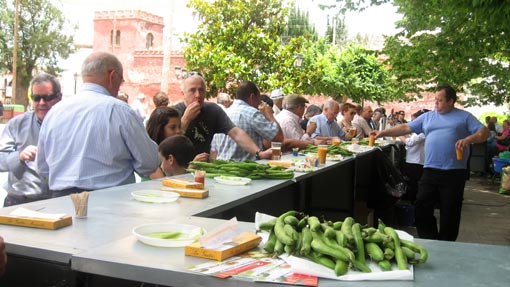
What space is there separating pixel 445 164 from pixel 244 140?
8.57 ft

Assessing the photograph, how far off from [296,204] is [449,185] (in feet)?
7.76

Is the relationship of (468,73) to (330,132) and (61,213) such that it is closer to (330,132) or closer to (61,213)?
(330,132)

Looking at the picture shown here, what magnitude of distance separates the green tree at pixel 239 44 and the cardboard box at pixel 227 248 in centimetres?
1867

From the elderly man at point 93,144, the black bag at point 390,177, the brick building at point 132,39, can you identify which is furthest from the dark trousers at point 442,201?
the brick building at point 132,39

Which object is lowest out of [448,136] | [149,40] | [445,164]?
[445,164]

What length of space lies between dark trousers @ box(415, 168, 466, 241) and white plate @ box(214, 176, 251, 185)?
3517 millimetres

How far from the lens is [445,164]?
698cm

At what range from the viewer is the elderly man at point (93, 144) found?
3.63m

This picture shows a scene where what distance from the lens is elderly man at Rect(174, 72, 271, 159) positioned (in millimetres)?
6016

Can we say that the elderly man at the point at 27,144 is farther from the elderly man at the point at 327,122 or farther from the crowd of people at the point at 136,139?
the elderly man at the point at 327,122

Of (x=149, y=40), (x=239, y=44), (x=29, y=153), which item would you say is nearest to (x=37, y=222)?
(x=29, y=153)

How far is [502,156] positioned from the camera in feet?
53.0

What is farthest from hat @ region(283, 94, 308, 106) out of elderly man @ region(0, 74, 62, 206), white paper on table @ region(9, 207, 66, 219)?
white paper on table @ region(9, 207, 66, 219)

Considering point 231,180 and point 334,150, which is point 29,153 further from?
point 334,150
